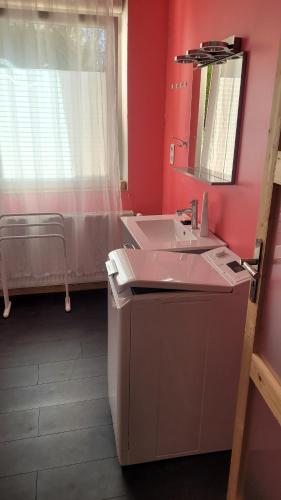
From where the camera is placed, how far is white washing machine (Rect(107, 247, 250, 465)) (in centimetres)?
156

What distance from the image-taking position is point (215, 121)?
216 centimetres

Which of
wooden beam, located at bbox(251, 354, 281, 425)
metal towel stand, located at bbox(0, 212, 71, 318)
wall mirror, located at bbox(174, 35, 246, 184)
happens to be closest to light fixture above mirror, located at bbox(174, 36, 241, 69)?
wall mirror, located at bbox(174, 35, 246, 184)

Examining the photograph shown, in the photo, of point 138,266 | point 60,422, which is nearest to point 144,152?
point 138,266

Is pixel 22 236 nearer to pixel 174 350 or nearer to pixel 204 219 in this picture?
pixel 204 219

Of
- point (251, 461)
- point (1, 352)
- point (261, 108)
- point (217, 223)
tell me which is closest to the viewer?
point (251, 461)

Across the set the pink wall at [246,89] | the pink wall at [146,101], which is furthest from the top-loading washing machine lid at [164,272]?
the pink wall at [146,101]

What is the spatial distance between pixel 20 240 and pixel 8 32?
161 cm

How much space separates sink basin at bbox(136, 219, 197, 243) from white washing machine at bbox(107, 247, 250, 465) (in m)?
0.72

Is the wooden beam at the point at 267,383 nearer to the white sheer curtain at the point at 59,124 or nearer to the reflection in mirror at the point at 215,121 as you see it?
the reflection in mirror at the point at 215,121

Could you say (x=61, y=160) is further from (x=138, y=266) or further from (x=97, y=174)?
(x=138, y=266)

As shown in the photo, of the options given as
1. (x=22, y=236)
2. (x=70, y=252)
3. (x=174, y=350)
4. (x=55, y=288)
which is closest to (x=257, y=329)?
(x=174, y=350)

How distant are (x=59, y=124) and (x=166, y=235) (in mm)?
1309

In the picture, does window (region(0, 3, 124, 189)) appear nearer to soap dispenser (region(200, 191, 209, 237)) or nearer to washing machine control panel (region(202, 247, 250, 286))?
soap dispenser (region(200, 191, 209, 237))

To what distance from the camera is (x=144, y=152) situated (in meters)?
3.33
